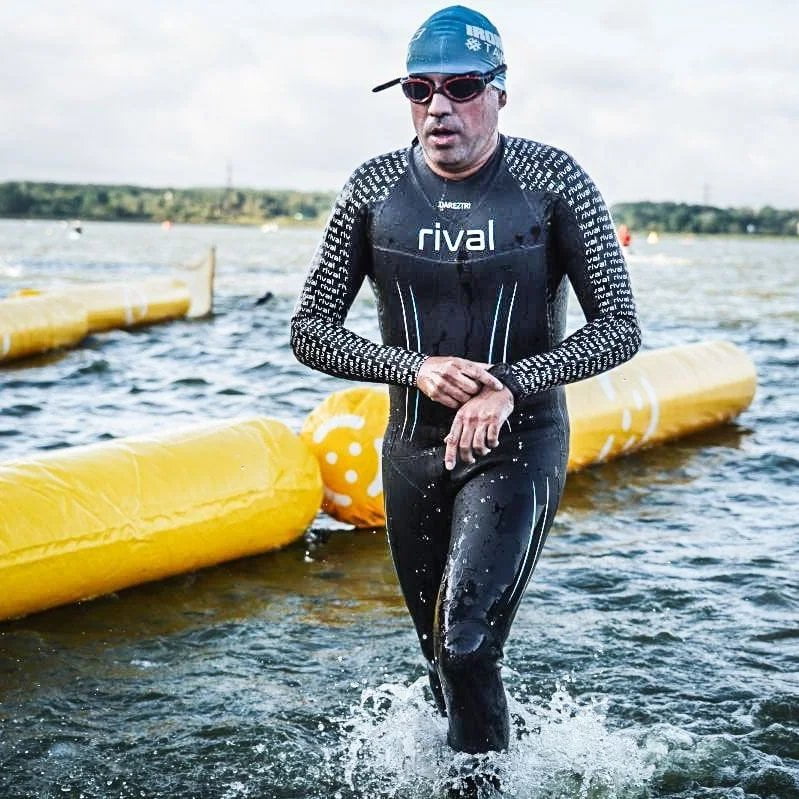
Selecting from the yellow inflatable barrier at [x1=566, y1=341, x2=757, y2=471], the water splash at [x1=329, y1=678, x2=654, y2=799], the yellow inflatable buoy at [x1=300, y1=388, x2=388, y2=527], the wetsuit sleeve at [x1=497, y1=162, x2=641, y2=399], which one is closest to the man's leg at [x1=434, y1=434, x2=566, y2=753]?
the water splash at [x1=329, y1=678, x2=654, y2=799]

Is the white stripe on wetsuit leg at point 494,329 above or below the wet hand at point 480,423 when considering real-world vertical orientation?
above

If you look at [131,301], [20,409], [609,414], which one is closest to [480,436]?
[609,414]

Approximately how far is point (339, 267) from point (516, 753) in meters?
1.94

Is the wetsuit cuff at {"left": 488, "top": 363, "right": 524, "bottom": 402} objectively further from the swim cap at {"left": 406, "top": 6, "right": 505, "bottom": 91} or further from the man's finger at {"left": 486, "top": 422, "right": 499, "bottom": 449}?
the swim cap at {"left": 406, "top": 6, "right": 505, "bottom": 91}

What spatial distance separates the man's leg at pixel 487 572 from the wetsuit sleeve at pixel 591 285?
0.32 metres

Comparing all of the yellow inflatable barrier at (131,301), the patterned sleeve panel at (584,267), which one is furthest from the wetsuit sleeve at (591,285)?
the yellow inflatable barrier at (131,301)

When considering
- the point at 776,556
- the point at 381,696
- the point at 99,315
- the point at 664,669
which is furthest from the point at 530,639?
the point at 99,315

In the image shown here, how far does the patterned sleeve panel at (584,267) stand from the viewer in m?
3.62

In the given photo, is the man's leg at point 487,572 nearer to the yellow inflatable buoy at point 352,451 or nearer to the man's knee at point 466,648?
the man's knee at point 466,648

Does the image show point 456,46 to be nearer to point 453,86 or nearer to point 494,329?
point 453,86

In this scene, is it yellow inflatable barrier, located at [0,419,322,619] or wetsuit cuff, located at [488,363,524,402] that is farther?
yellow inflatable barrier, located at [0,419,322,619]

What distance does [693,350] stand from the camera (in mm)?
11508

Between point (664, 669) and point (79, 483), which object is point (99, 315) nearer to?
point (79, 483)

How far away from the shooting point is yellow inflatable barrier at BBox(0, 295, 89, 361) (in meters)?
15.2
